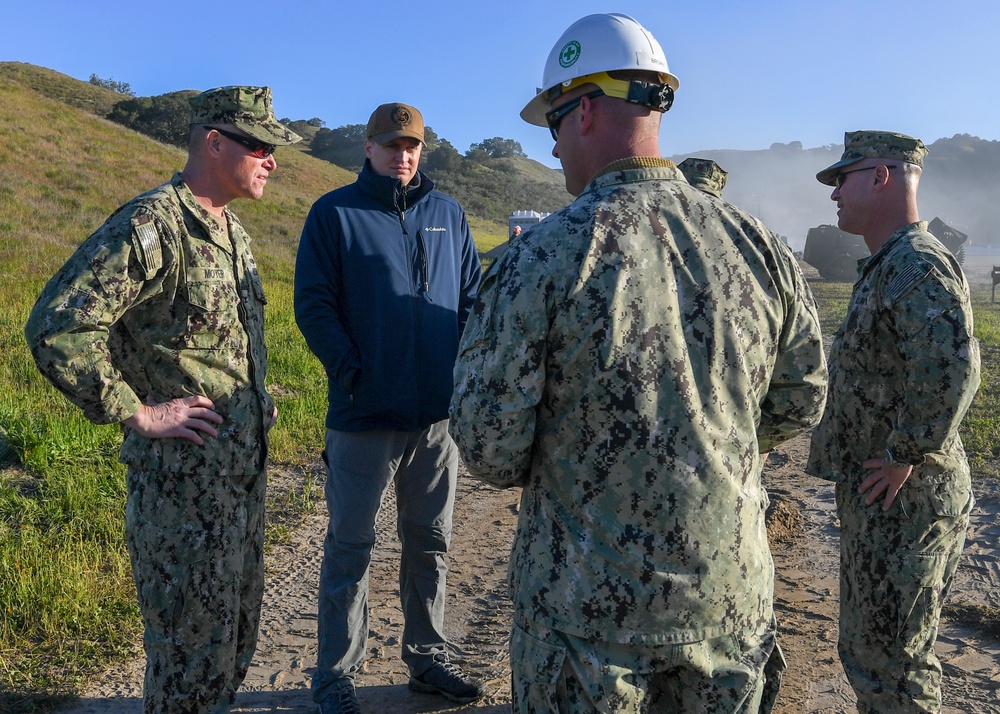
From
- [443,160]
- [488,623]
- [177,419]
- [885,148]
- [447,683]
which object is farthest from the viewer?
[443,160]

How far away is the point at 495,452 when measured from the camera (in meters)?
1.86

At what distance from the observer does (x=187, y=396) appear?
2.75 metres

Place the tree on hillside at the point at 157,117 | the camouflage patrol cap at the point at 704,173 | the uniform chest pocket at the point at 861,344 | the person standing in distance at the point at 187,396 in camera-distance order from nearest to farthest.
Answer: the person standing in distance at the point at 187,396
the uniform chest pocket at the point at 861,344
the camouflage patrol cap at the point at 704,173
the tree on hillside at the point at 157,117

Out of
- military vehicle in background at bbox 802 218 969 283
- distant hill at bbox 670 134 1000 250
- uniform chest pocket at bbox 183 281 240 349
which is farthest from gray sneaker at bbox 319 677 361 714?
distant hill at bbox 670 134 1000 250

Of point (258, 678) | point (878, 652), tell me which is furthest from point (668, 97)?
point (258, 678)

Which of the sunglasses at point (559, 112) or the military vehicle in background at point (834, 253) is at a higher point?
the military vehicle in background at point (834, 253)

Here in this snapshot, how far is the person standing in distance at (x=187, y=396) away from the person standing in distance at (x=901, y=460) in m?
2.15

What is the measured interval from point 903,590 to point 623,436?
1671mm

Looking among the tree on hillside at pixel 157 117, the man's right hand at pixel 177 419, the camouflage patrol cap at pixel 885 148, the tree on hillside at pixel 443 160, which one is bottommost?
the man's right hand at pixel 177 419

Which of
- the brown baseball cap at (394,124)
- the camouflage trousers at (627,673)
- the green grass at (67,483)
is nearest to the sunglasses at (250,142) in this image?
the brown baseball cap at (394,124)

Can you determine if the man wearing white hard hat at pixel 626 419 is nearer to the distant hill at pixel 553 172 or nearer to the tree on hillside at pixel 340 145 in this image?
the distant hill at pixel 553 172

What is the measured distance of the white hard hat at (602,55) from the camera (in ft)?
6.34

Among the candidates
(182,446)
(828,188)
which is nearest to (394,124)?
(182,446)

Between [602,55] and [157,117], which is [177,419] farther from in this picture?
[157,117]
